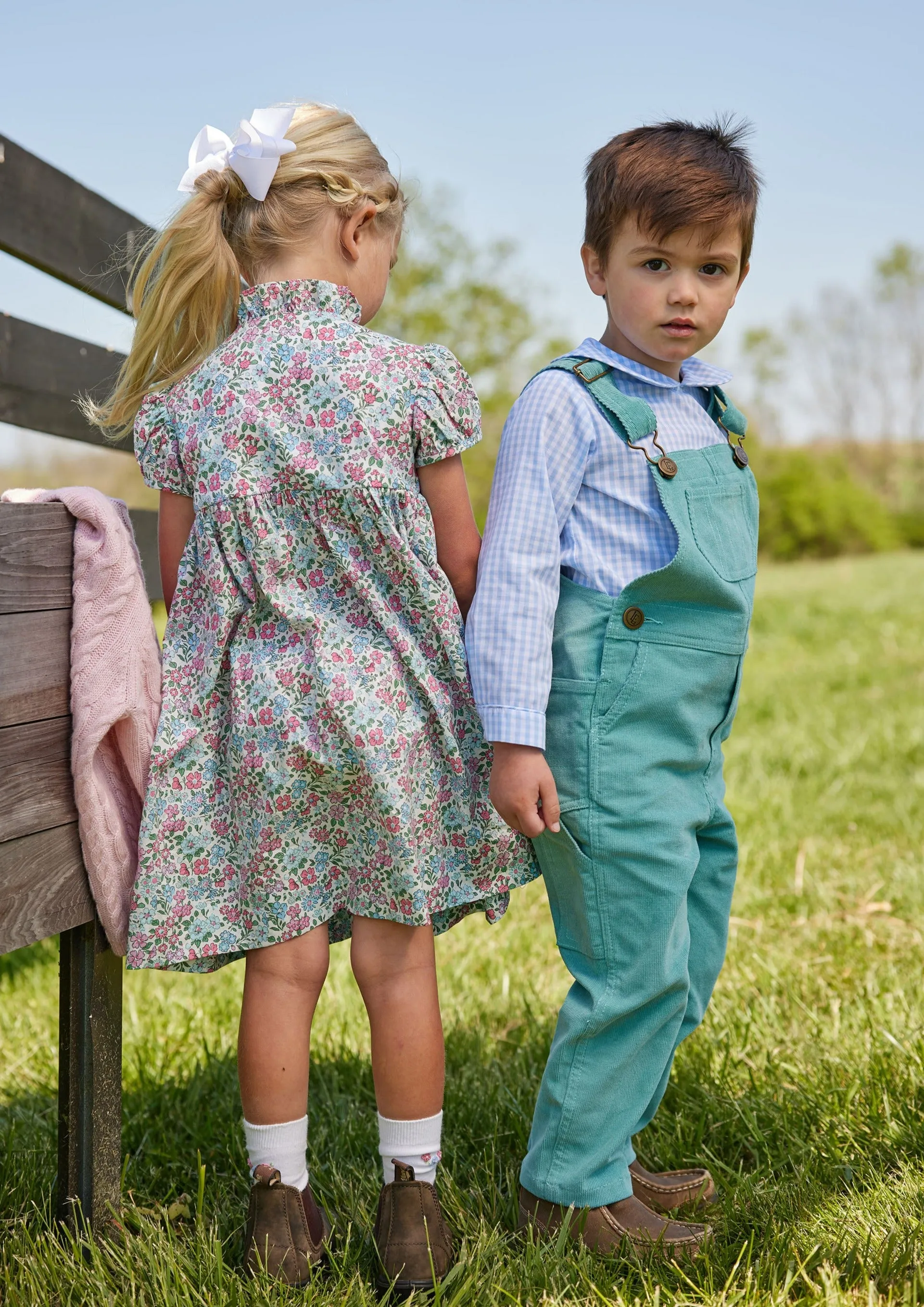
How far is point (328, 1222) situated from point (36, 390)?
1.78m

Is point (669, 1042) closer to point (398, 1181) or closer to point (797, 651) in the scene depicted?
point (398, 1181)

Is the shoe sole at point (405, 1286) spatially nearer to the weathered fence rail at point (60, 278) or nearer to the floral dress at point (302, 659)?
the floral dress at point (302, 659)

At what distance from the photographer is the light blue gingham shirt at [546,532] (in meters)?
1.80

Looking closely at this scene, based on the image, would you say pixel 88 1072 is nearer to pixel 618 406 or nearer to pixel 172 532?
pixel 172 532

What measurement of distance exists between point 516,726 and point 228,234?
934 mm

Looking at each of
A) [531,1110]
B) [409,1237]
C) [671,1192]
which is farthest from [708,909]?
[409,1237]

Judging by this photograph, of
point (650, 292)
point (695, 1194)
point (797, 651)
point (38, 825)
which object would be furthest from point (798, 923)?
point (797, 651)

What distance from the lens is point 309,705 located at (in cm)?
176

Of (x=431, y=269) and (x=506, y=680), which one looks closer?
(x=506, y=680)

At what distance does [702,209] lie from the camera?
1.88m

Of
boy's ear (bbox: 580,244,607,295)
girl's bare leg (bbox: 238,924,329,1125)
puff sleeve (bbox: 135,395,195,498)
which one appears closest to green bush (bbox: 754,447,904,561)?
boy's ear (bbox: 580,244,607,295)

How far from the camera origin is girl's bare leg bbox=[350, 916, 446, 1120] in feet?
6.02

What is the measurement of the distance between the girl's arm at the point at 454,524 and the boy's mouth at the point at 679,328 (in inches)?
15.3

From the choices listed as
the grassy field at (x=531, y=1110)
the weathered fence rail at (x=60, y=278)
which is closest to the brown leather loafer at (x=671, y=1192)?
the grassy field at (x=531, y=1110)
